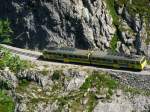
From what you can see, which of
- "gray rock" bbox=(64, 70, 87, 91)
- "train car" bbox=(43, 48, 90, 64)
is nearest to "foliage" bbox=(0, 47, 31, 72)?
"train car" bbox=(43, 48, 90, 64)

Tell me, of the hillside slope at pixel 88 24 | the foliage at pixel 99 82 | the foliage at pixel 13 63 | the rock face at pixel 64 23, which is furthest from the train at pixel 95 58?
the foliage at pixel 13 63

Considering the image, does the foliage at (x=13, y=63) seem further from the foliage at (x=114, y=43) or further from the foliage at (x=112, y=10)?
the foliage at (x=112, y=10)

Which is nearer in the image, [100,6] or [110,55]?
[110,55]

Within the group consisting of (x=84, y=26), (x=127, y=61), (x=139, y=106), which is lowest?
(x=139, y=106)

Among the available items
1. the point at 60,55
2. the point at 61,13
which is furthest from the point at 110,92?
the point at 61,13

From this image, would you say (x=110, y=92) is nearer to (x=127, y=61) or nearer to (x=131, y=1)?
(x=127, y=61)

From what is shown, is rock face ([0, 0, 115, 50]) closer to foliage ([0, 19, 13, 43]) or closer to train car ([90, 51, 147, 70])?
foliage ([0, 19, 13, 43])

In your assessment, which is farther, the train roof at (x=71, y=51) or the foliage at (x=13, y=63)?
the foliage at (x=13, y=63)
